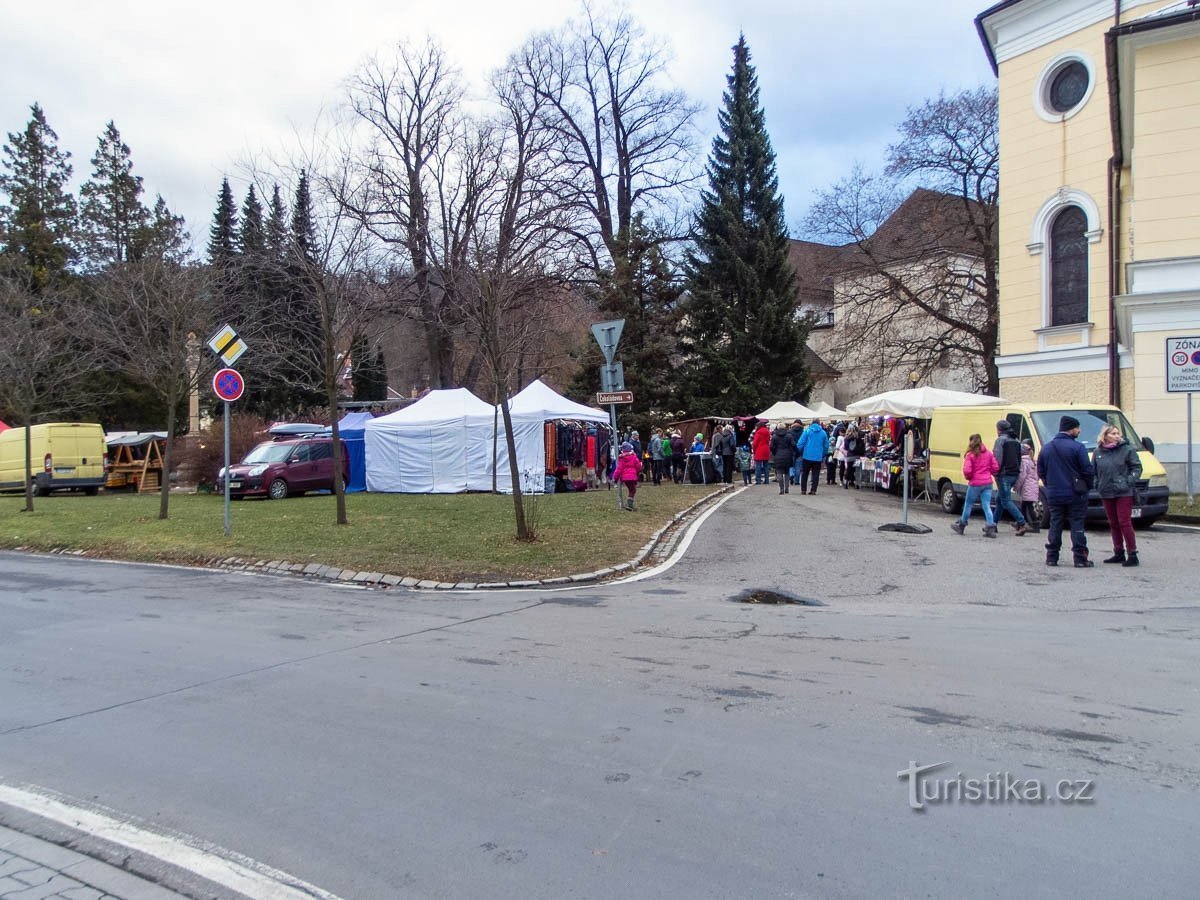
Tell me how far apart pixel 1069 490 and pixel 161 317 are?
2203cm

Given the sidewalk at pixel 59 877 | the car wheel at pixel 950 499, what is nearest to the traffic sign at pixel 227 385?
the sidewalk at pixel 59 877

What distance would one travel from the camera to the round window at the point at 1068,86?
2414cm

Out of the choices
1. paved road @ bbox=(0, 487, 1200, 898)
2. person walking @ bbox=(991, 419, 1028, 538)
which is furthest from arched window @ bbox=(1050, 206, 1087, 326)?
paved road @ bbox=(0, 487, 1200, 898)

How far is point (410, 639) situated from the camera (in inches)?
287

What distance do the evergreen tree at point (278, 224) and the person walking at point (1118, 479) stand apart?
1407 cm

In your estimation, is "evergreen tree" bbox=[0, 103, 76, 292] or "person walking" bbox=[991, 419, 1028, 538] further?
"evergreen tree" bbox=[0, 103, 76, 292]

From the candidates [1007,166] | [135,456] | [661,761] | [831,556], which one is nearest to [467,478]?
[831,556]

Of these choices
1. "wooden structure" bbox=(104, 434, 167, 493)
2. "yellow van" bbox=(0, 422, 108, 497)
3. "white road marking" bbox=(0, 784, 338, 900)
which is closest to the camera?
"white road marking" bbox=(0, 784, 338, 900)

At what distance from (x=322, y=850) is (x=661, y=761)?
165 cm

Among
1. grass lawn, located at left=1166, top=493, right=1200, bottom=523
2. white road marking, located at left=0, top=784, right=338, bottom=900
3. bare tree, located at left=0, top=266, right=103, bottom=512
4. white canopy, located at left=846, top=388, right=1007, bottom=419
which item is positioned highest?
bare tree, located at left=0, top=266, right=103, bottom=512

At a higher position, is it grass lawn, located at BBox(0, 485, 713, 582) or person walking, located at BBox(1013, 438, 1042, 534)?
person walking, located at BBox(1013, 438, 1042, 534)

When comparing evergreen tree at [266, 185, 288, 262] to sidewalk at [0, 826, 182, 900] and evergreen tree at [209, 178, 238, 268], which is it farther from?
evergreen tree at [209, 178, 238, 268]

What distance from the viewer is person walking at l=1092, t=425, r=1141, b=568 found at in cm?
1037

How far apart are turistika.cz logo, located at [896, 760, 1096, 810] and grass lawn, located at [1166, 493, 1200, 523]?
43.2ft
